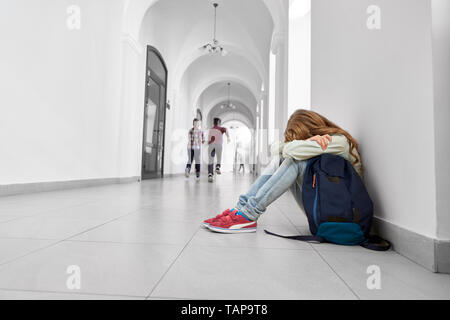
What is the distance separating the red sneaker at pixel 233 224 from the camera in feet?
4.97

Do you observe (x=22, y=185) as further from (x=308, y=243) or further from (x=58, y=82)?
(x=308, y=243)

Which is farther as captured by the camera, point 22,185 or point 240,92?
point 240,92

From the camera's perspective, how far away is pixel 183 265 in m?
0.96

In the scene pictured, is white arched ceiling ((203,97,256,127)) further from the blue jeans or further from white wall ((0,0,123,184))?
the blue jeans

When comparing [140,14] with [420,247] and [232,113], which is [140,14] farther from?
[232,113]

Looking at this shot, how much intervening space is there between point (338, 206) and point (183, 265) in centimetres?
76

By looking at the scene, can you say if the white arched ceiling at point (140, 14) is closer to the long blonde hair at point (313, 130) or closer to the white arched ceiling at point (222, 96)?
the long blonde hair at point (313, 130)

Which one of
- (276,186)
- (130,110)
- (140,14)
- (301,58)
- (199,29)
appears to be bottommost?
(276,186)

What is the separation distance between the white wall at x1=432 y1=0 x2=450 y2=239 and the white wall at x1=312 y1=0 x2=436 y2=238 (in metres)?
0.02

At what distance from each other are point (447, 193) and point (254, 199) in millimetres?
872

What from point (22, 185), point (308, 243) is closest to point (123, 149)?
point (22, 185)

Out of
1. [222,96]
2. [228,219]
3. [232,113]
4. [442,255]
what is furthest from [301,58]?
[232,113]

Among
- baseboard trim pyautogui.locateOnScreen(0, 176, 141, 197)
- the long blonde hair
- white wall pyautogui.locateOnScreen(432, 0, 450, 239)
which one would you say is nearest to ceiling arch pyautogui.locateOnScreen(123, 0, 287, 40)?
baseboard trim pyautogui.locateOnScreen(0, 176, 141, 197)

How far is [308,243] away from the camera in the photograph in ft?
4.39
